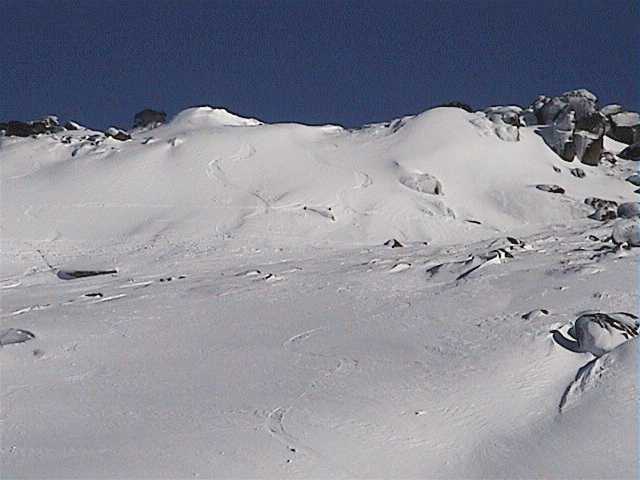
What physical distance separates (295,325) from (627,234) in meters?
8.16

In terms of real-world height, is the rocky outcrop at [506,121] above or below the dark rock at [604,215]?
above

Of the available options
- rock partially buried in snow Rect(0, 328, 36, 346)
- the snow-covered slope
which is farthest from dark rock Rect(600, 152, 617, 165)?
rock partially buried in snow Rect(0, 328, 36, 346)

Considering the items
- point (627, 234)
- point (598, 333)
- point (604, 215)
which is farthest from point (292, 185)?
point (598, 333)

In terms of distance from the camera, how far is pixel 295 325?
35.6 feet

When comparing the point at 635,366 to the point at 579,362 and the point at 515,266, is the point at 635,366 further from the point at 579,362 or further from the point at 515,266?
the point at 515,266

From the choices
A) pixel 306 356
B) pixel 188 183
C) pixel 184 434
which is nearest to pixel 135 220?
pixel 188 183

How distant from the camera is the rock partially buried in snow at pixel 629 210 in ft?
76.1

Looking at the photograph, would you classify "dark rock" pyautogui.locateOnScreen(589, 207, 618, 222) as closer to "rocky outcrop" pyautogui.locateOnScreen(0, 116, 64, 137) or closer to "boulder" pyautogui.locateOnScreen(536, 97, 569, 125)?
"boulder" pyautogui.locateOnScreen(536, 97, 569, 125)

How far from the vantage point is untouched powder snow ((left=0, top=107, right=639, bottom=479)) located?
685 cm

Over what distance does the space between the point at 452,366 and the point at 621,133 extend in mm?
28330

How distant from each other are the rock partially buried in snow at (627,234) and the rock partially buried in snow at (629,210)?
294 inches

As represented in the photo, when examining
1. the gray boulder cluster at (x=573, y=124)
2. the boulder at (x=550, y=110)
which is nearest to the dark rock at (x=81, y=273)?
the gray boulder cluster at (x=573, y=124)

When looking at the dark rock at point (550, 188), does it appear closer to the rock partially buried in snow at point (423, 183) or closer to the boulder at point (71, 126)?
the rock partially buried in snow at point (423, 183)

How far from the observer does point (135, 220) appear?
21.2 meters
